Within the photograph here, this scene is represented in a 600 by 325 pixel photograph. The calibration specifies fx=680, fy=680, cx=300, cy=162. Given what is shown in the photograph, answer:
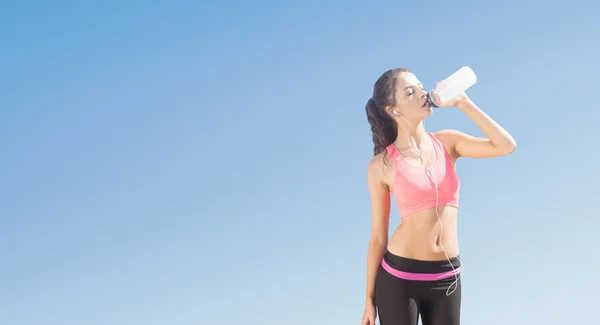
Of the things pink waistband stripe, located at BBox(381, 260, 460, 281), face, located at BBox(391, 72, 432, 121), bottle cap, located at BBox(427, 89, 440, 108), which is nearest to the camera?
pink waistband stripe, located at BBox(381, 260, 460, 281)

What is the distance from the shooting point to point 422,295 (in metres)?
Result: 4.75

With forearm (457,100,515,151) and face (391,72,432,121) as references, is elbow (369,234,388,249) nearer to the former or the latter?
face (391,72,432,121)

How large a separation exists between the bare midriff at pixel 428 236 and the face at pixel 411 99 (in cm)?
72

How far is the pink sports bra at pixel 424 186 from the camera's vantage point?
474 cm

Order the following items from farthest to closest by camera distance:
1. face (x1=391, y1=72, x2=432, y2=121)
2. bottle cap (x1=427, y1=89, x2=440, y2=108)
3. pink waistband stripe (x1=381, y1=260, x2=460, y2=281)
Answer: face (x1=391, y1=72, x2=432, y2=121)
bottle cap (x1=427, y1=89, x2=440, y2=108)
pink waistband stripe (x1=381, y1=260, x2=460, y2=281)

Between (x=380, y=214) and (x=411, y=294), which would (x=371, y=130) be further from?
(x=411, y=294)

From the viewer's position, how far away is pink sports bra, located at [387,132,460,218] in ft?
15.6

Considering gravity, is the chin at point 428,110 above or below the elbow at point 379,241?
above

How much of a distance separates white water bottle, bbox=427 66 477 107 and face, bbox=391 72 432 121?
69 mm

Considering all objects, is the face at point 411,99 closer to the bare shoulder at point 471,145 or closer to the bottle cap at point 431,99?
the bottle cap at point 431,99

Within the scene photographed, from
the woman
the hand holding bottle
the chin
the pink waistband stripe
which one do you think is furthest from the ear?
the pink waistband stripe

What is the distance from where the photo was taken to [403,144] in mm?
5070

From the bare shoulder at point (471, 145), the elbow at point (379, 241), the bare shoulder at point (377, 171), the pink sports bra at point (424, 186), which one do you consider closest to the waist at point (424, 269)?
the elbow at point (379, 241)

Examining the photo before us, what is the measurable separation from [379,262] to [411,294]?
0.37 meters
